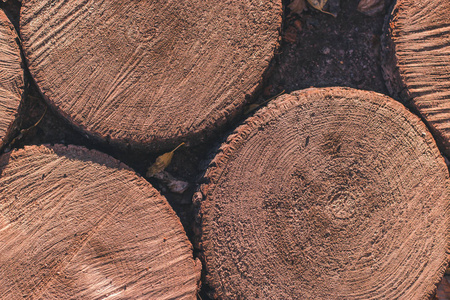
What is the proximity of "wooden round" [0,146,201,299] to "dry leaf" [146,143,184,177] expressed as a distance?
0.68ft

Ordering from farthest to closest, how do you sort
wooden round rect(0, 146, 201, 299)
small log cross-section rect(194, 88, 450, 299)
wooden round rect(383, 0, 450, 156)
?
wooden round rect(383, 0, 450, 156)
small log cross-section rect(194, 88, 450, 299)
wooden round rect(0, 146, 201, 299)

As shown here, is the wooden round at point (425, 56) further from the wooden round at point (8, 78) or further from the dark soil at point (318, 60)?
the wooden round at point (8, 78)

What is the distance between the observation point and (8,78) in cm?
146

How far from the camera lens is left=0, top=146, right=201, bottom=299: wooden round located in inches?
→ 55.6

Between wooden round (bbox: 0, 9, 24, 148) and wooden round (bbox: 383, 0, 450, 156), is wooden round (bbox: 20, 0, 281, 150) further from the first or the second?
wooden round (bbox: 383, 0, 450, 156)

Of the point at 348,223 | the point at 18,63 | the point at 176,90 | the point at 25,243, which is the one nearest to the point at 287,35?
the point at 176,90

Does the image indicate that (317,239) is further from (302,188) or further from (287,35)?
(287,35)

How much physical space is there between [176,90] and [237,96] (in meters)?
0.29

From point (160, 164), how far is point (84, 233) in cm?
49

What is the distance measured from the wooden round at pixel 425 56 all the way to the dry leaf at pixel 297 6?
19.3 inches

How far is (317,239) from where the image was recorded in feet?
5.12

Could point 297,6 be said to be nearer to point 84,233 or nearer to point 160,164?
point 160,164

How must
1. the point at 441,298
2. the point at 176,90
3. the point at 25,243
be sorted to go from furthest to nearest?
the point at 441,298 < the point at 176,90 < the point at 25,243

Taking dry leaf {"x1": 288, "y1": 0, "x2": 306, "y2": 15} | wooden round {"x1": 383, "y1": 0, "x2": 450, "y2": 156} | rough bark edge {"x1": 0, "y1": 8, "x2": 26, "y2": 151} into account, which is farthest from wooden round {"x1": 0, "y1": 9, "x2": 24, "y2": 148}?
wooden round {"x1": 383, "y1": 0, "x2": 450, "y2": 156}
